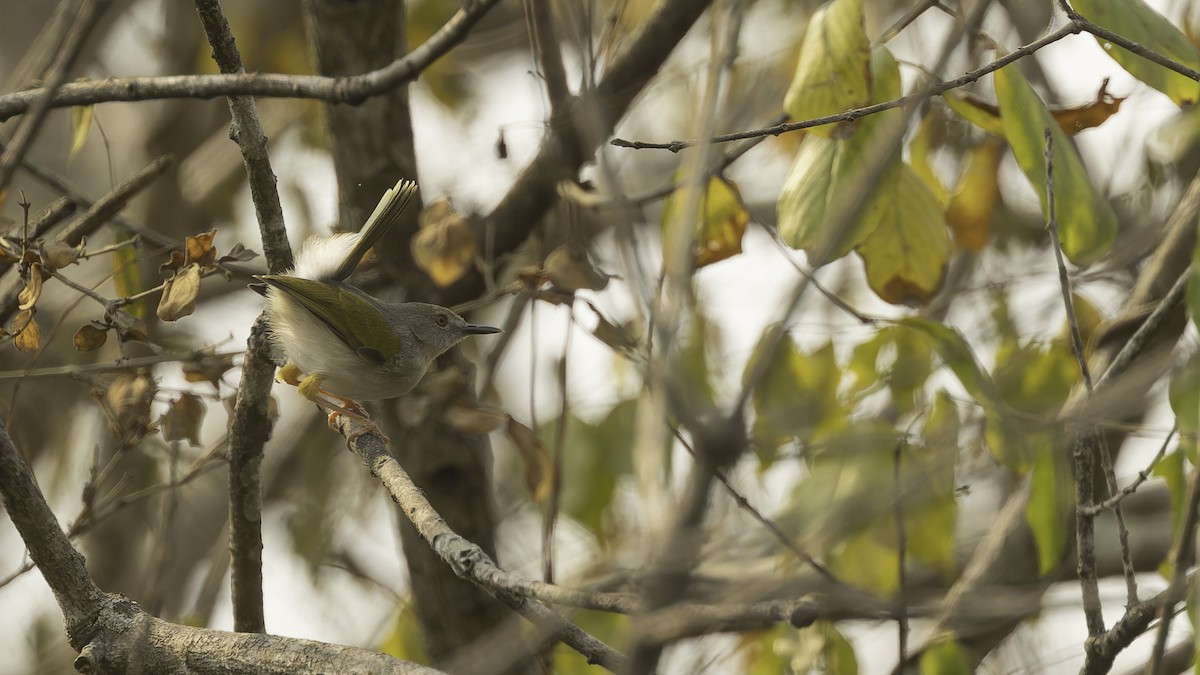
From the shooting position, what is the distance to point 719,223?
149 inches

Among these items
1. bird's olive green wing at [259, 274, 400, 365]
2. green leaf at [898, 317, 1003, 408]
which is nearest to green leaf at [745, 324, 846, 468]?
green leaf at [898, 317, 1003, 408]

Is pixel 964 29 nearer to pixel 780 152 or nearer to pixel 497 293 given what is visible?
pixel 497 293

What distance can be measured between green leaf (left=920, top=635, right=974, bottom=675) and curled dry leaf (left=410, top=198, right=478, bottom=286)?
225cm

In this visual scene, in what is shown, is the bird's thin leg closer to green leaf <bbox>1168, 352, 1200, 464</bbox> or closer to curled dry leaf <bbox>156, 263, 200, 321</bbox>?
curled dry leaf <bbox>156, 263, 200, 321</bbox>

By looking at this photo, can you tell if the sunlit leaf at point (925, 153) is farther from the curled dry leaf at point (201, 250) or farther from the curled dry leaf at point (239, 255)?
the curled dry leaf at point (201, 250)

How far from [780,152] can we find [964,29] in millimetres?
5451

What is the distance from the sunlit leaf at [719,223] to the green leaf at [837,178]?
56cm

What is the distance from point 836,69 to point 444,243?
6.26 ft

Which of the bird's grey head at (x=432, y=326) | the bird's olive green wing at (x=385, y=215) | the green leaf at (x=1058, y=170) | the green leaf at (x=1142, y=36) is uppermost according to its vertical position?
the bird's grey head at (x=432, y=326)

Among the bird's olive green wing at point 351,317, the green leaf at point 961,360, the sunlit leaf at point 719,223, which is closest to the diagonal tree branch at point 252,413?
the bird's olive green wing at point 351,317

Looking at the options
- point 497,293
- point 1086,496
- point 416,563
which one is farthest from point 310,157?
point 1086,496

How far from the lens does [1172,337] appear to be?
4.07 metres

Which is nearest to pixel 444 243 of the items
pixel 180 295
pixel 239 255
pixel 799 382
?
pixel 239 255

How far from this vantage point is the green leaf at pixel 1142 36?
280 centimetres
